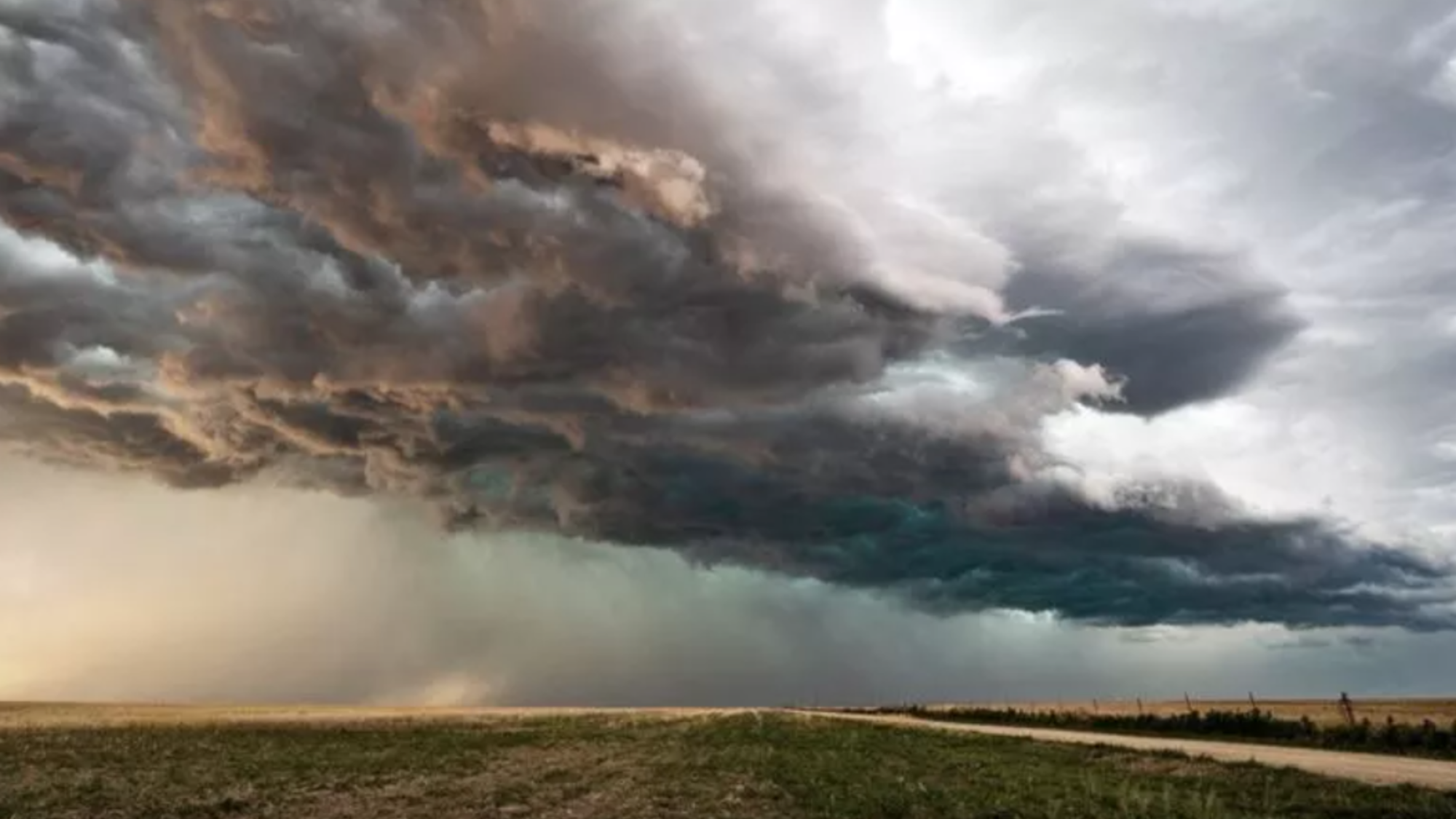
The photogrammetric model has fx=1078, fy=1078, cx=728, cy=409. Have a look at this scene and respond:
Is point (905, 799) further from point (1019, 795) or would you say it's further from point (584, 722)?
point (584, 722)

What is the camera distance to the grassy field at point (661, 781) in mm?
31578

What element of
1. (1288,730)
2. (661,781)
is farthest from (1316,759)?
(661,781)

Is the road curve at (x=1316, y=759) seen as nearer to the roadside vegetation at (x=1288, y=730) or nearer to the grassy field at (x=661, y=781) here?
the grassy field at (x=661, y=781)

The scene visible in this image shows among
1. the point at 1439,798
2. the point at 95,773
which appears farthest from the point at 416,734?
the point at 1439,798

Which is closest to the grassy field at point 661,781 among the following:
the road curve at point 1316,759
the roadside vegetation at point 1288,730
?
the road curve at point 1316,759

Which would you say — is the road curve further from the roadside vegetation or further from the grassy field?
the roadside vegetation

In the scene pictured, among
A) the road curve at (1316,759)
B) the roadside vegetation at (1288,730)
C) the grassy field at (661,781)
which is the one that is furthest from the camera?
the roadside vegetation at (1288,730)

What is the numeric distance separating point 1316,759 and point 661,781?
30.4 metres

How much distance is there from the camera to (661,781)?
133 ft

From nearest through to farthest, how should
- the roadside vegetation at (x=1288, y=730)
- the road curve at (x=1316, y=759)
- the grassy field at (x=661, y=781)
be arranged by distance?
1. the grassy field at (x=661, y=781)
2. the road curve at (x=1316, y=759)
3. the roadside vegetation at (x=1288, y=730)

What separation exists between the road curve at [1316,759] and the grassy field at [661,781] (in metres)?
2.44

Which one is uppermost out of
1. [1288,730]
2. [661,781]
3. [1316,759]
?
[1288,730]

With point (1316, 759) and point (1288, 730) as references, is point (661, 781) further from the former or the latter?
point (1288, 730)

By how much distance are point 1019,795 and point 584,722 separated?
79.3 metres
